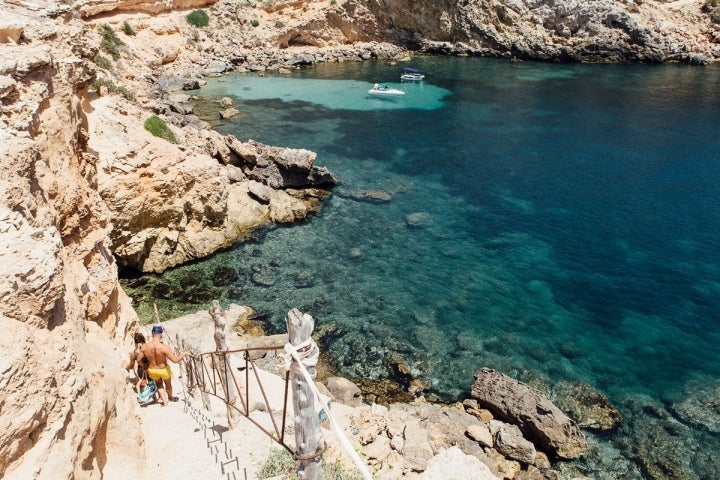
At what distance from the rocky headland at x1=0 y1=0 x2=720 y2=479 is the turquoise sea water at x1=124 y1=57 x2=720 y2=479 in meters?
1.41

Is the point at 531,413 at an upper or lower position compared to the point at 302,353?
lower

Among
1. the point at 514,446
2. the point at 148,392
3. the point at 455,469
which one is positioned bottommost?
the point at 514,446

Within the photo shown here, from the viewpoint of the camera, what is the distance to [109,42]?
50.6 m

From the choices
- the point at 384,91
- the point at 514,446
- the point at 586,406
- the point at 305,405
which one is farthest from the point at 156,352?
the point at 384,91

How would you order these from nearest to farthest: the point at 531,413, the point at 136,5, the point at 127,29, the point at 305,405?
the point at 305,405 → the point at 531,413 → the point at 127,29 → the point at 136,5

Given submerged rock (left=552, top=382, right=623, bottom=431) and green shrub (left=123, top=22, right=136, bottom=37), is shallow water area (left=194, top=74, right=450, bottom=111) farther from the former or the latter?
submerged rock (left=552, top=382, right=623, bottom=431)

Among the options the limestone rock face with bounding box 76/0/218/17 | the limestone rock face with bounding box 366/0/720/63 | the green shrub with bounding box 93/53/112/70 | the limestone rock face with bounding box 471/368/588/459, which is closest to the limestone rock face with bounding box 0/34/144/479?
the limestone rock face with bounding box 471/368/588/459

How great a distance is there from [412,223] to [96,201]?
19390 mm

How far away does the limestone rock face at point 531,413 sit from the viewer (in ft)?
53.3

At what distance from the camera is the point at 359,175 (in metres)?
36.4

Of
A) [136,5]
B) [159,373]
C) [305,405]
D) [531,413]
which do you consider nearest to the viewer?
[305,405]

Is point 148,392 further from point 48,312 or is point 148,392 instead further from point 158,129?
point 158,129

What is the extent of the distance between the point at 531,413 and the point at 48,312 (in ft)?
49.1

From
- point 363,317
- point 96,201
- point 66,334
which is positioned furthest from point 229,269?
point 66,334
